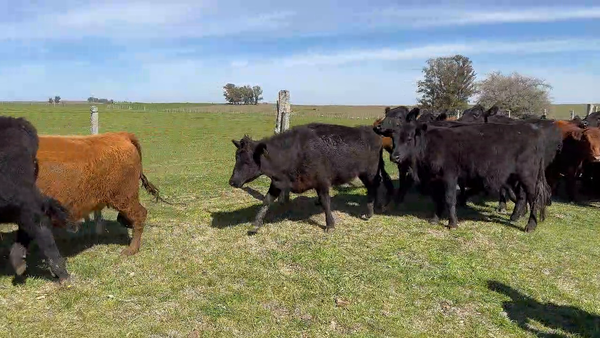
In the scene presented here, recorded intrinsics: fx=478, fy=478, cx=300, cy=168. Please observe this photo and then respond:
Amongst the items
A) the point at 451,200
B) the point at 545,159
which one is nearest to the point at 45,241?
the point at 451,200

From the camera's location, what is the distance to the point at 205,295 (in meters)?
5.70

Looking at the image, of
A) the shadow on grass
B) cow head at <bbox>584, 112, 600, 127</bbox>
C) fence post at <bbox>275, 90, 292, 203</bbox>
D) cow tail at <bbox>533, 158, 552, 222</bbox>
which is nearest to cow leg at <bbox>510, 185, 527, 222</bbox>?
the shadow on grass

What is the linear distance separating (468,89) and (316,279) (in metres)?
48.7

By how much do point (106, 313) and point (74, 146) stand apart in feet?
7.92

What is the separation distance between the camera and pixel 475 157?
8.66 m

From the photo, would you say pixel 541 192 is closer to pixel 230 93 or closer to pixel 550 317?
pixel 550 317

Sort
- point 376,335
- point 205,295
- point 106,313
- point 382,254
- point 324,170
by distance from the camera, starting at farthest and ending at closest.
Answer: point 324,170 < point 382,254 < point 205,295 < point 106,313 < point 376,335

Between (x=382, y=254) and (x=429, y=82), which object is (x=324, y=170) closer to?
(x=382, y=254)

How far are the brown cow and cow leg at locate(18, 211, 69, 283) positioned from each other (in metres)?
0.28

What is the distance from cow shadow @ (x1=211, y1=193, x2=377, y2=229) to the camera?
29.0ft

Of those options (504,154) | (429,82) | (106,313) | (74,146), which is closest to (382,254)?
(504,154)

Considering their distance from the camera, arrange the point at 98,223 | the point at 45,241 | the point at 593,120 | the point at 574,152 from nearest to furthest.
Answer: the point at 45,241, the point at 98,223, the point at 574,152, the point at 593,120

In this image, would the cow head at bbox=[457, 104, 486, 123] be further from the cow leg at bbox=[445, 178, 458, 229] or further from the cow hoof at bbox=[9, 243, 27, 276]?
the cow hoof at bbox=[9, 243, 27, 276]

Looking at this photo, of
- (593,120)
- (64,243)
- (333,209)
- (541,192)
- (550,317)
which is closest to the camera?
(550,317)
